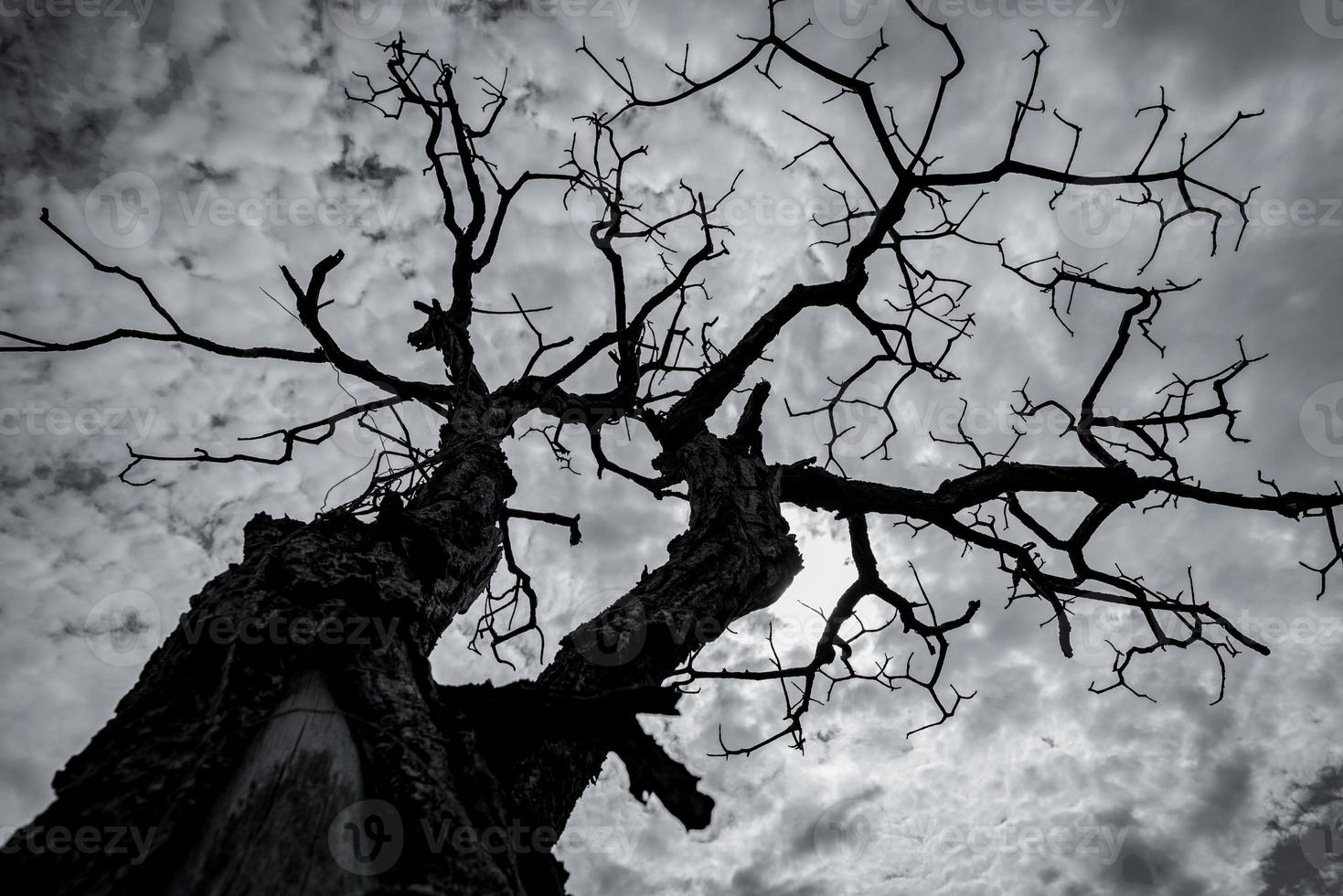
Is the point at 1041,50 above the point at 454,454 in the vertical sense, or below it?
above

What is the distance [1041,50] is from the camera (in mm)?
2682

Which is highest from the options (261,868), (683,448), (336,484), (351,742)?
(683,448)

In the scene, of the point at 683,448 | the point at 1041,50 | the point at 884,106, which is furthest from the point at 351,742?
the point at 1041,50

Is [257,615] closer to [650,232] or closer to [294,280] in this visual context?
[294,280]

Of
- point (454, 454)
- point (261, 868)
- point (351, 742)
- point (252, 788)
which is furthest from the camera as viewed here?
point (454, 454)

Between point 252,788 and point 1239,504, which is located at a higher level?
point 1239,504

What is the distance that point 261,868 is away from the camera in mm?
997

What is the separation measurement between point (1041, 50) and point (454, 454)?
3.08 meters

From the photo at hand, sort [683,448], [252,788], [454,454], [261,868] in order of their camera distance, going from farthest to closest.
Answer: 1. [683,448]
2. [454,454]
3. [252,788]
4. [261,868]

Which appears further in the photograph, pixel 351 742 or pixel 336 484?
pixel 336 484

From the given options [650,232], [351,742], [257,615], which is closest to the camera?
[351,742]

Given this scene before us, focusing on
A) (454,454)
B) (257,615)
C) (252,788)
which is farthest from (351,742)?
(454,454)

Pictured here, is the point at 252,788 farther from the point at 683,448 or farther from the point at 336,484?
the point at 683,448

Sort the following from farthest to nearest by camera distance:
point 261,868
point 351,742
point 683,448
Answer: point 683,448
point 351,742
point 261,868
